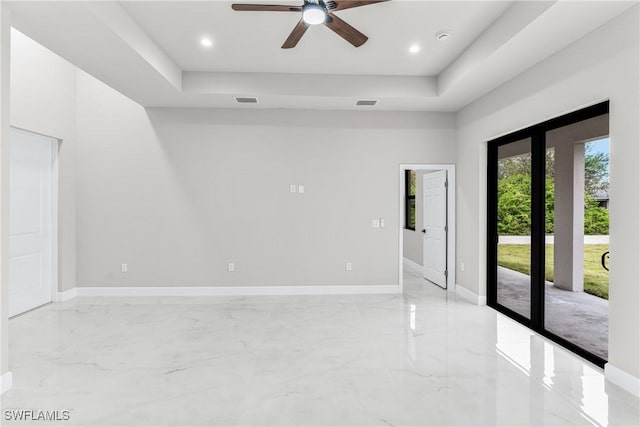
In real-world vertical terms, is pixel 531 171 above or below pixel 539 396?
above

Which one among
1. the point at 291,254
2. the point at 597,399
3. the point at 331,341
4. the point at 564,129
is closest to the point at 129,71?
the point at 291,254

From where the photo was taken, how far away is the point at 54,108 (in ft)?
14.7

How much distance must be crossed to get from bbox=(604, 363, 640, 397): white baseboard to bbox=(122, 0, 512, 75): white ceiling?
295 centimetres

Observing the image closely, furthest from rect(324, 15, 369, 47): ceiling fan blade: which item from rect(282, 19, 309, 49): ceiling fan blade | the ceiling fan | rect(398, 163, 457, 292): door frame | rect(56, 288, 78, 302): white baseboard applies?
rect(56, 288, 78, 302): white baseboard

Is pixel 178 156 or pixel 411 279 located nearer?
pixel 178 156

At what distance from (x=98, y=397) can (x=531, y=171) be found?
4.39m

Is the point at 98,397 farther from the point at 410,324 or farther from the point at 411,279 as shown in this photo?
the point at 411,279

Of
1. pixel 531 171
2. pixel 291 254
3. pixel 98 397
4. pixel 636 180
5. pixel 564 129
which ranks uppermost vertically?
pixel 564 129

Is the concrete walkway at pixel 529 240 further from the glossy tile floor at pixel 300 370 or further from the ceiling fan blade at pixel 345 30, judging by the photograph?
the ceiling fan blade at pixel 345 30

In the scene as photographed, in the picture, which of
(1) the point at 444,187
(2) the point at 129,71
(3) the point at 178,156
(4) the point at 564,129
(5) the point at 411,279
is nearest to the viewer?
(4) the point at 564,129

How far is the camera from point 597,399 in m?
2.32

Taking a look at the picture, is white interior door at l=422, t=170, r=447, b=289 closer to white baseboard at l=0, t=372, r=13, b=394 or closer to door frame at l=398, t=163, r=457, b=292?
door frame at l=398, t=163, r=457, b=292

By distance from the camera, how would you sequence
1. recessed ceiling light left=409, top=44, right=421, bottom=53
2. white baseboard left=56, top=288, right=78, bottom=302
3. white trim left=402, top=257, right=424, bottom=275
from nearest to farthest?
recessed ceiling light left=409, top=44, right=421, bottom=53
white baseboard left=56, top=288, right=78, bottom=302
white trim left=402, top=257, right=424, bottom=275

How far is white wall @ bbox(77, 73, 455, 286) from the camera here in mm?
4969
